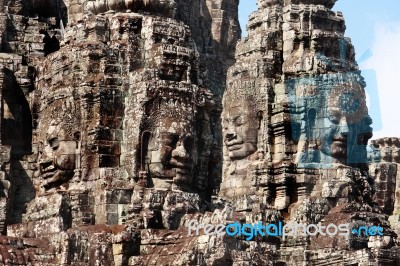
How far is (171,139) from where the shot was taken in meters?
Result: 60.8

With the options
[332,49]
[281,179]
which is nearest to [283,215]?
[281,179]

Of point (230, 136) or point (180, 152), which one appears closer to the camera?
point (180, 152)

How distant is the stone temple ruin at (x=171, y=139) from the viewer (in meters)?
59.0

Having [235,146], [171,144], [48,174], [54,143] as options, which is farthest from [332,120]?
[48,174]

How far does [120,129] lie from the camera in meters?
61.5

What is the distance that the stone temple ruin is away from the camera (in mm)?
58969

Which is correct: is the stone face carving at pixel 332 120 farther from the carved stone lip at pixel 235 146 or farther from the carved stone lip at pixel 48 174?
the carved stone lip at pixel 48 174

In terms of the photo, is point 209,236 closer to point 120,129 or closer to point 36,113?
point 120,129

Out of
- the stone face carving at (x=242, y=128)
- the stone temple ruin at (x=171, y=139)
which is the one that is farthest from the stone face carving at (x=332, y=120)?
the stone face carving at (x=242, y=128)

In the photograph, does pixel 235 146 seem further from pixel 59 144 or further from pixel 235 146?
pixel 59 144

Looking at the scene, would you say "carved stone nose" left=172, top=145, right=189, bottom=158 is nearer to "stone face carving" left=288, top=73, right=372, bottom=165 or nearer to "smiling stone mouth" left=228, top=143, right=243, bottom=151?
"smiling stone mouth" left=228, top=143, right=243, bottom=151

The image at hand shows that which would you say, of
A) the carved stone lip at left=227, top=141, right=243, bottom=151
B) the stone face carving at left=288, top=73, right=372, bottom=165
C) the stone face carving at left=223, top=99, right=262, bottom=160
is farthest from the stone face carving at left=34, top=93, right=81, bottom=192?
the stone face carving at left=288, top=73, right=372, bottom=165

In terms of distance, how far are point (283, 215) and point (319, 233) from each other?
2.17 metres

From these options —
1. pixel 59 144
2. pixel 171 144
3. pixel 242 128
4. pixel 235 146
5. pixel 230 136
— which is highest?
pixel 242 128
